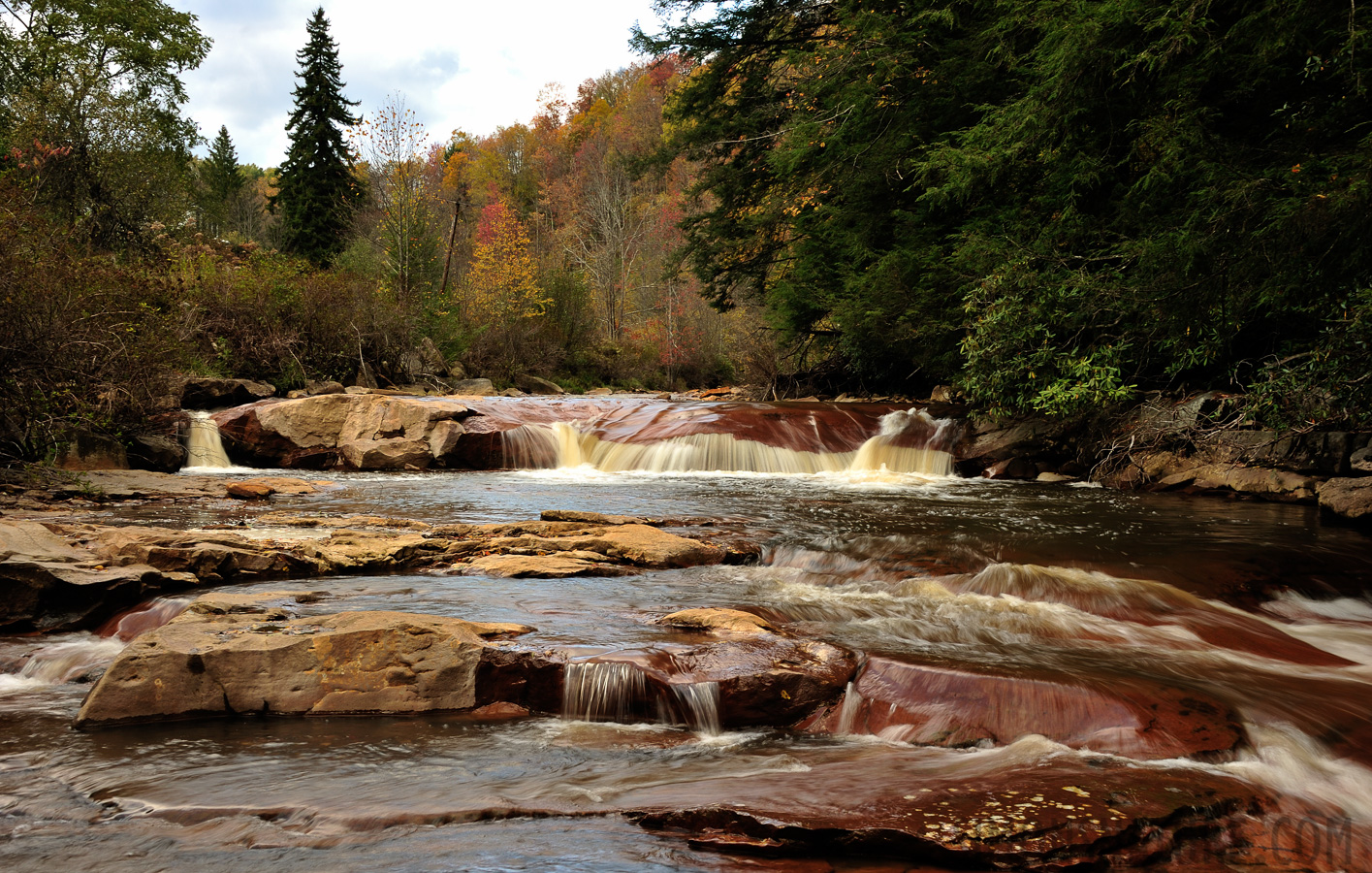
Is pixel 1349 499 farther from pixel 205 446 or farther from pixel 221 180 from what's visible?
pixel 221 180

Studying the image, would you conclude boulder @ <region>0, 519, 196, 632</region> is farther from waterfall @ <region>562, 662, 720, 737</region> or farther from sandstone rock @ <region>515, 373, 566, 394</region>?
sandstone rock @ <region>515, 373, 566, 394</region>

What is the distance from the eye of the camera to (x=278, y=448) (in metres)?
13.2

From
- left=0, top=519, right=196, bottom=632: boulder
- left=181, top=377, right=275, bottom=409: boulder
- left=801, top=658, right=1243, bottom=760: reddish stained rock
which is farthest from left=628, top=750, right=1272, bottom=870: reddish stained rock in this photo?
left=181, top=377, right=275, bottom=409: boulder

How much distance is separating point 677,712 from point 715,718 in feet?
0.59

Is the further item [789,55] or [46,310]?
[789,55]

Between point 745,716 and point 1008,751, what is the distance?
114 centimetres

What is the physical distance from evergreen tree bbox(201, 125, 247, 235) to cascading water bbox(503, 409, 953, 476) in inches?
1818

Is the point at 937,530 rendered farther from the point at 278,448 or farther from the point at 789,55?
the point at 789,55

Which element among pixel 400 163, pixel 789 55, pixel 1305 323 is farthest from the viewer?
pixel 400 163

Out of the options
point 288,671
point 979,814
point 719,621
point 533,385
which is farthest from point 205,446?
point 533,385

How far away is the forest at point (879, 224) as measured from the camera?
317 inches

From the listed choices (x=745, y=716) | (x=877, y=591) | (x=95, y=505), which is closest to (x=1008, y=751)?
(x=745, y=716)

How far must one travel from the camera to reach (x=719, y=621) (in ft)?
14.6

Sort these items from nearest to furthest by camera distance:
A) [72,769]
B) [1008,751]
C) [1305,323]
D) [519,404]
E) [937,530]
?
1. [72,769]
2. [1008,751]
3. [937,530]
4. [1305,323]
5. [519,404]
